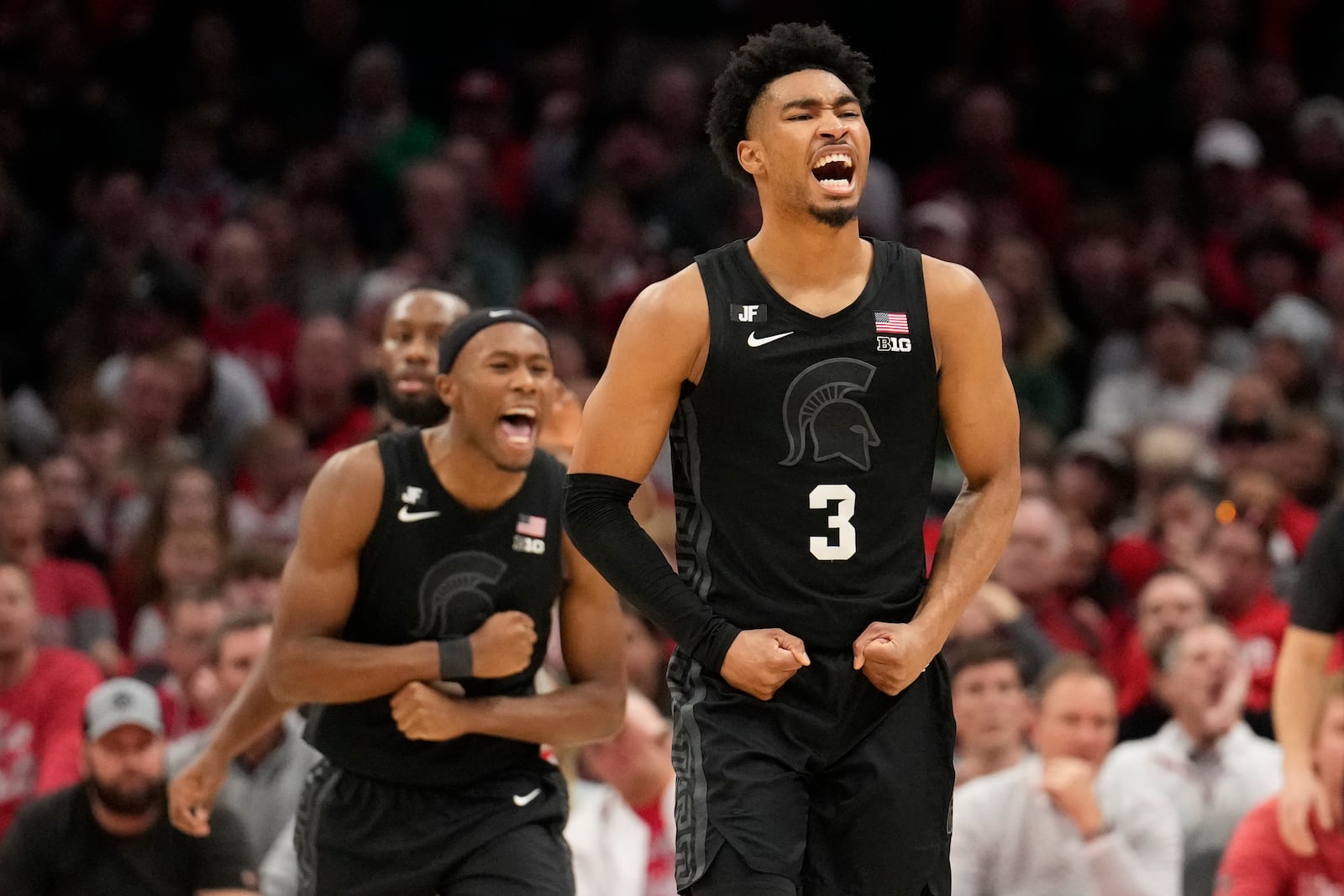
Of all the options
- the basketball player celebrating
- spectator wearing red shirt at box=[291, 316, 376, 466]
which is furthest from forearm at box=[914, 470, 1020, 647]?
spectator wearing red shirt at box=[291, 316, 376, 466]

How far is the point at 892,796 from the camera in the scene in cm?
394

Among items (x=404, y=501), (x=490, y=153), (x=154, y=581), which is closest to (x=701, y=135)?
(x=490, y=153)

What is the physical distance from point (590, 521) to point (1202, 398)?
6.87 m

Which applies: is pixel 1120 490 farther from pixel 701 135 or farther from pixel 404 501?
pixel 404 501

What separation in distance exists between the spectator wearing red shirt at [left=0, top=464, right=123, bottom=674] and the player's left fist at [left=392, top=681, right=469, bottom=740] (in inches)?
173

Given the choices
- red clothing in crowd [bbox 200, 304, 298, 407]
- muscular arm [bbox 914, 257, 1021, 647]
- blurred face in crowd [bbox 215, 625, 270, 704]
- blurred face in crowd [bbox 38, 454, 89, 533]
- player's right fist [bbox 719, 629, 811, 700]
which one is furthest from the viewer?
red clothing in crowd [bbox 200, 304, 298, 407]

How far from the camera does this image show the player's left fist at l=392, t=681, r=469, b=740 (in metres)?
4.75

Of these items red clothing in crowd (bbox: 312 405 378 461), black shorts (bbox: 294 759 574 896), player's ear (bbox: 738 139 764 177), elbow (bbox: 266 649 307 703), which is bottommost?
black shorts (bbox: 294 759 574 896)

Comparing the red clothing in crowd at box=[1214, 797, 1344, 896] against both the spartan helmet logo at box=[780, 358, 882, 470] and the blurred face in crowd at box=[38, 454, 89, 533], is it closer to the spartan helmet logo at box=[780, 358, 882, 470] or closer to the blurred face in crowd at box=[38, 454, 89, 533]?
the spartan helmet logo at box=[780, 358, 882, 470]

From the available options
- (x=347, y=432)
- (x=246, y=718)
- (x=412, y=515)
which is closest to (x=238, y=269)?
(x=347, y=432)

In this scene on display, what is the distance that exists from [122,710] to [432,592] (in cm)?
223

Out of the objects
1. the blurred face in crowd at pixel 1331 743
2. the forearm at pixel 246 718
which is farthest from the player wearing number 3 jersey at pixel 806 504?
the blurred face in crowd at pixel 1331 743

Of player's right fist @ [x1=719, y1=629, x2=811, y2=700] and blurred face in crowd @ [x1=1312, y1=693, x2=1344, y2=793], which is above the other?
player's right fist @ [x1=719, y1=629, x2=811, y2=700]

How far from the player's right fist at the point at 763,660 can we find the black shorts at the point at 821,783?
8 centimetres
